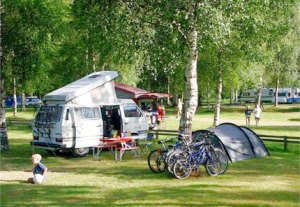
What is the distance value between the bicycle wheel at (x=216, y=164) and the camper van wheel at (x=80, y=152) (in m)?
6.09

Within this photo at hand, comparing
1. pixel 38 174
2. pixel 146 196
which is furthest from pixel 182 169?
pixel 38 174

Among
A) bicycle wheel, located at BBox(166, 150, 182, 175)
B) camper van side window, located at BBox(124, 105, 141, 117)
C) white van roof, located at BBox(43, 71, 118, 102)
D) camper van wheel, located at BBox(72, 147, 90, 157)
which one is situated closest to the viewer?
bicycle wheel, located at BBox(166, 150, 182, 175)

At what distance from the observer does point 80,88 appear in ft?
55.5

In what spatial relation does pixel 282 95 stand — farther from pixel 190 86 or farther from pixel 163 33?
pixel 190 86

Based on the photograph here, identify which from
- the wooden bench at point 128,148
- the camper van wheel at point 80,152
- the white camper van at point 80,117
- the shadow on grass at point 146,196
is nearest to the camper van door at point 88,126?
the white camper van at point 80,117

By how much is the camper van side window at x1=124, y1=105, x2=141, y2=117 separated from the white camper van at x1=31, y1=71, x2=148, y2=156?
0.16 meters

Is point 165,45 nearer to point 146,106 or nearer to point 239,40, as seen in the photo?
point 239,40

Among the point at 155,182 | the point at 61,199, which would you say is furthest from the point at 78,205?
the point at 155,182

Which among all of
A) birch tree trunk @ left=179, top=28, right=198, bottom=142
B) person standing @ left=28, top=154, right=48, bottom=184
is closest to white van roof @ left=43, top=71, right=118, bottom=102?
birch tree trunk @ left=179, top=28, right=198, bottom=142

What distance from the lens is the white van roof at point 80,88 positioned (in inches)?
639

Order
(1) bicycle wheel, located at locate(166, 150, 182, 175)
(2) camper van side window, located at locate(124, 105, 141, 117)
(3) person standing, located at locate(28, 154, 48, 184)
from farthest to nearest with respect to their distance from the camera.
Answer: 1. (2) camper van side window, located at locate(124, 105, 141, 117)
2. (1) bicycle wheel, located at locate(166, 150, 182, 175)
3. (3) person standing, located at locate(28, 154, 48, 184)

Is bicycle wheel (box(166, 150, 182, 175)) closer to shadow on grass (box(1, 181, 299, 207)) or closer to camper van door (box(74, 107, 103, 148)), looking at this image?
shadow on grass (box(1, 181, 299, 207))

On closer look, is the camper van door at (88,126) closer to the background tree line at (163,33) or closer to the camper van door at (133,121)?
the camper van door at (133,121)

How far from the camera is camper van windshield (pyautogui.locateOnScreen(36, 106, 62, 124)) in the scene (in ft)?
52.7
